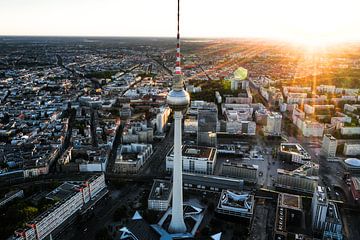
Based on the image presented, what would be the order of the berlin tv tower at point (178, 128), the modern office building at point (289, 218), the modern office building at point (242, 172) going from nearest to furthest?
1. the modern office building at point (289, 218)
2. the berlin tv tower at point (178, 128)
3. the modern office building at point (242, 172)

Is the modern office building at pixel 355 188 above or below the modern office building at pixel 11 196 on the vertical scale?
above

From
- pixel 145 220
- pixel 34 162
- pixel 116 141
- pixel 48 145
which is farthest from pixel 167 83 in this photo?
pixel 145 220

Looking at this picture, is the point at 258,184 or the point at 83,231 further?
the point at 258,184

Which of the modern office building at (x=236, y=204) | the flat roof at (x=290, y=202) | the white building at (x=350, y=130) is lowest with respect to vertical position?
the modern office building at (x=236, y=204)

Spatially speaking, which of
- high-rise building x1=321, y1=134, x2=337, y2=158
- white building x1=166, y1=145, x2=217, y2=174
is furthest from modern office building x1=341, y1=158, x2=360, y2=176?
white building x1=166, y1=145, x2=217, y2=174

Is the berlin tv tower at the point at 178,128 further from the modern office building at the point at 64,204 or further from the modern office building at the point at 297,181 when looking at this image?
the modern office building at the point at 297,181

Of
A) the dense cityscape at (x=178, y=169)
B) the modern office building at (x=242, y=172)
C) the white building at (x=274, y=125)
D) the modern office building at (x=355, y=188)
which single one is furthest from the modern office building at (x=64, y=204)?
the white building at (x=274, y=125)

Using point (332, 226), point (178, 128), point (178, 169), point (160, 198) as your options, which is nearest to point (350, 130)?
point (332, 226)

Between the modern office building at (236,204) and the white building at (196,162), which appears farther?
the white building at (196,162)

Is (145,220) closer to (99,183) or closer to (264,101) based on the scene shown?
(99,183)

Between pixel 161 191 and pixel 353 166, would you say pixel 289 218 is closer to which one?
pixel 161 191
